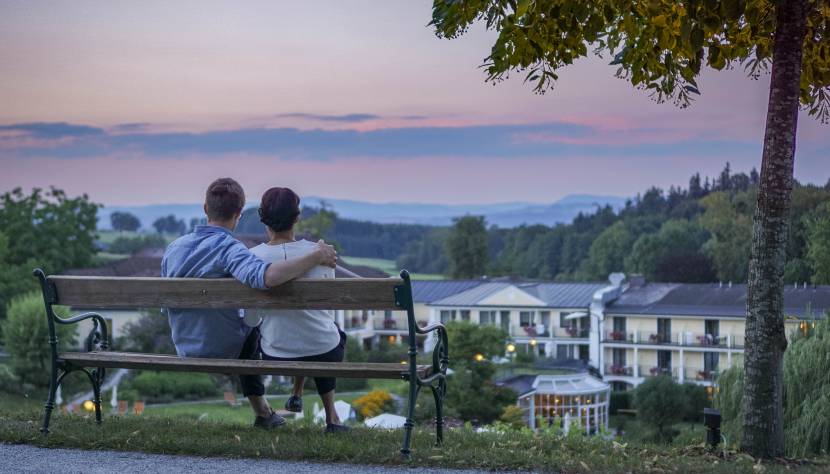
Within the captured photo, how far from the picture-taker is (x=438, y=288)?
74875 mm

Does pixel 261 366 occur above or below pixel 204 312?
below

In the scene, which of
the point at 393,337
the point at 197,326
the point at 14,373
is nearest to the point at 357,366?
the point at 197,326

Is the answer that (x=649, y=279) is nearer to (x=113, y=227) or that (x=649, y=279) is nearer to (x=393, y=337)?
(x=393, y=337)

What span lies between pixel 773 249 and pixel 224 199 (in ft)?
12.0

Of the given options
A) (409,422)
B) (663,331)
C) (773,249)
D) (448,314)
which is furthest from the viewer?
(448,314)

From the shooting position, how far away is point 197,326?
23.0ft

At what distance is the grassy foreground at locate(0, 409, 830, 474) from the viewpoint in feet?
21.0

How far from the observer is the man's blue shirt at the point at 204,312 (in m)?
6.84

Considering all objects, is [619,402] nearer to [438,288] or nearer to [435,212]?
[438,288]

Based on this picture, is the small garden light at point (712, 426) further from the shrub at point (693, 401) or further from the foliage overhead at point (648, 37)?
the shrub at point (693, 401)

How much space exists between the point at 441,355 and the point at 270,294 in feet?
4.25

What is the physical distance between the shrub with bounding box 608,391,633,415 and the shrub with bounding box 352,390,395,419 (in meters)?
15.0

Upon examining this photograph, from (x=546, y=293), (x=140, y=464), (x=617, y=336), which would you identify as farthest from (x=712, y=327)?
(x=140, y=464)

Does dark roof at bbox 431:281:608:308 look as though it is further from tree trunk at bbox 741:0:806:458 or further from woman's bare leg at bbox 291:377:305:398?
woman's bare leg at bbox 291:377:305:398
